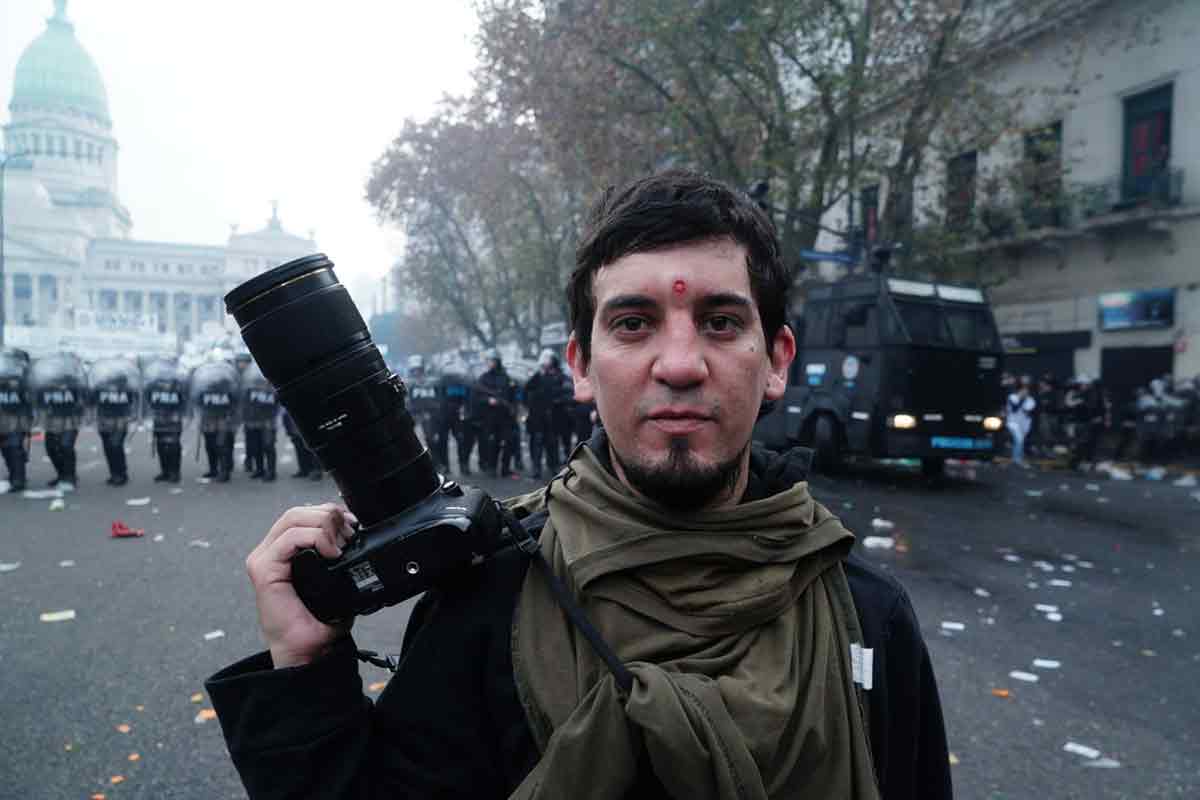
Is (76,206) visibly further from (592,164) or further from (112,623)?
(112,623)

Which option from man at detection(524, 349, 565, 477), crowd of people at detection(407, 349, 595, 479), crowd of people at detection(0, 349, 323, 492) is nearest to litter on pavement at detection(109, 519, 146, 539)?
crowd of people at detection(0, 349, 323, 492)

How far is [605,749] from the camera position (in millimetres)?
1109

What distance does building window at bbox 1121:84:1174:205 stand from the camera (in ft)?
53.0

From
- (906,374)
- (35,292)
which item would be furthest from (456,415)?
(35,292)

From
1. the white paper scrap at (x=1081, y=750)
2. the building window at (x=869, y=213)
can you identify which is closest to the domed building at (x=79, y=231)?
the building window at (x=869, y=213)

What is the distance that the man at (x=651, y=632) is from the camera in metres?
1.16

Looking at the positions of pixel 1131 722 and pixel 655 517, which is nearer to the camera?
pixel 655 517

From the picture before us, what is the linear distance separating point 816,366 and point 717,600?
11514 mm

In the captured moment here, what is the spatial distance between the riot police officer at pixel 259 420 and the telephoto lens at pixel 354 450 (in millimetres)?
11262

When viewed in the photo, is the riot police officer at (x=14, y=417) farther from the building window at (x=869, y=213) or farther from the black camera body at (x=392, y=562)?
the building window at (x=869, y=213)

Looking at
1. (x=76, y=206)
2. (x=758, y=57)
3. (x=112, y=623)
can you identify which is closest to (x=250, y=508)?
(x=112, y=623)

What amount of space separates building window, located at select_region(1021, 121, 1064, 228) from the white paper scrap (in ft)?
49.3

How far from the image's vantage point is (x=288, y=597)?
122cm

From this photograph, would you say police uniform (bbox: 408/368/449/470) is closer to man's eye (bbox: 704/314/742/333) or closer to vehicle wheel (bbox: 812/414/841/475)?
vehicle wheel (bbox: 812/414/841/475)
